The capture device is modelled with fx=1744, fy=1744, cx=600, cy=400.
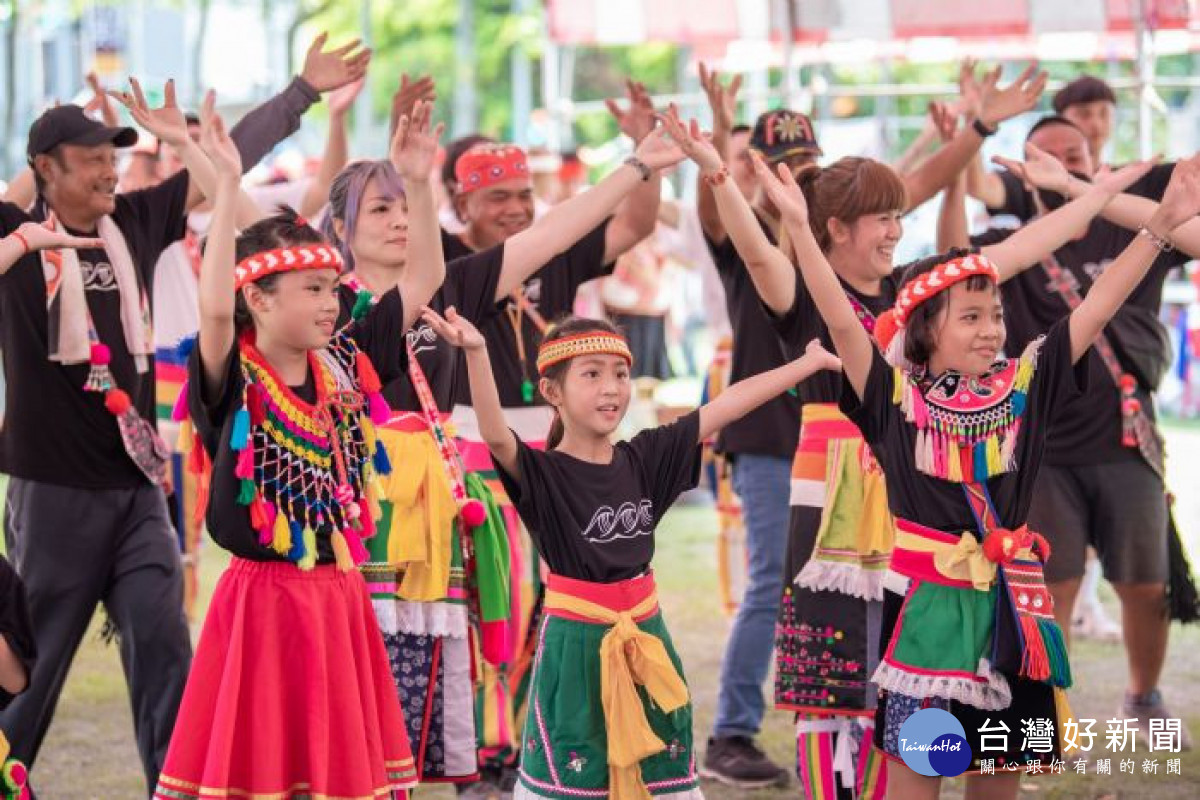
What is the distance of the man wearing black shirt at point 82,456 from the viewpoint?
5066mm

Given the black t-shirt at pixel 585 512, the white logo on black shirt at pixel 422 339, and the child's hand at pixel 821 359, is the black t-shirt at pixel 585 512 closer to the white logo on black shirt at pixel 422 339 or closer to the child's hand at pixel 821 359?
the child's hand at pixel 821 359

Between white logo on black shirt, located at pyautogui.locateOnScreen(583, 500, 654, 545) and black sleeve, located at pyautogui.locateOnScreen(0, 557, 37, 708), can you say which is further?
white logo on black shirt, located at pyautogui.locateOnScreen(583, 500, 654, 545)

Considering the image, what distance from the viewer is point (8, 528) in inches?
206

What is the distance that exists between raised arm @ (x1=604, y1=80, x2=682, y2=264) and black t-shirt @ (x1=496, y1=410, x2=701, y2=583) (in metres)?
1.16

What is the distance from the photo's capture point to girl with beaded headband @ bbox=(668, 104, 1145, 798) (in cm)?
489

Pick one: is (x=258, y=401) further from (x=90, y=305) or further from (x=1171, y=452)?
(x=1171, y=452)

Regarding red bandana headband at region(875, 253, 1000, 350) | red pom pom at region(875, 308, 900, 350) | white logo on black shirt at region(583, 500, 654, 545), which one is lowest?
white logo on black shirt at region(583, 500, 654, 545)

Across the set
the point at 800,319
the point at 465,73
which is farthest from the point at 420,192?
the point at 465,73

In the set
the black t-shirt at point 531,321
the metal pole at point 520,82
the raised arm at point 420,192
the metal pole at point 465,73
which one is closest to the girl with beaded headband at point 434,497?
the raised arm at point 420,192

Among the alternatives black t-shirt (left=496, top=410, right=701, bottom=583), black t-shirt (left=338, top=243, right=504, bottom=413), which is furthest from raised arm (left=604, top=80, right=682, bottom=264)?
black t-shirt (left=496, top=410, right=701, bottom=583)

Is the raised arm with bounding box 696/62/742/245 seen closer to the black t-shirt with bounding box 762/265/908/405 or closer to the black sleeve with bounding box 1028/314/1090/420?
the black t-shirt with bounding box 762/265/908/405

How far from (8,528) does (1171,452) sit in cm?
1111

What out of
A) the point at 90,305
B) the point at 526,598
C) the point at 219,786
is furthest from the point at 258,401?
the point at 526,598

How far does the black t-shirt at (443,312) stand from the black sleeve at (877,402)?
1083 millimetres
